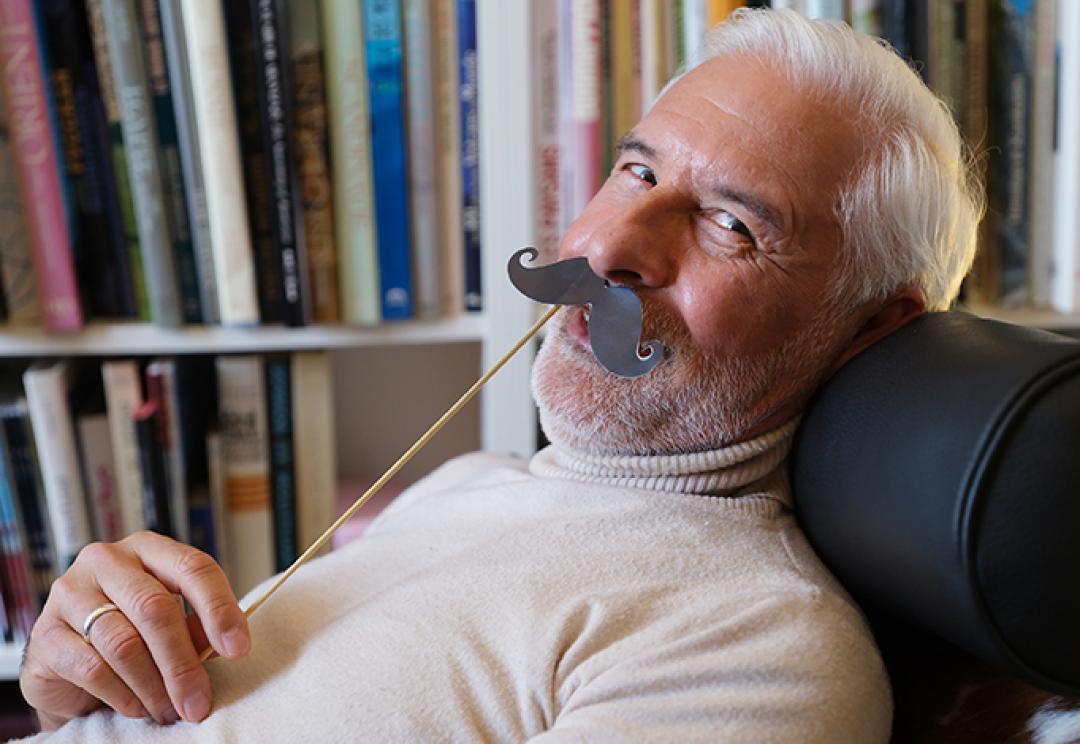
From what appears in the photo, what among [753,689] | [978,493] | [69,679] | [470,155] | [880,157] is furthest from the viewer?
[470,155]

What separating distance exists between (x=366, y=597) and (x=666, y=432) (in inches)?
12.3

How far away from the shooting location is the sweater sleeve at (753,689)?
2.38ft

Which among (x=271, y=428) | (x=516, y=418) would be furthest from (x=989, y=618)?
(x=271, y=428)

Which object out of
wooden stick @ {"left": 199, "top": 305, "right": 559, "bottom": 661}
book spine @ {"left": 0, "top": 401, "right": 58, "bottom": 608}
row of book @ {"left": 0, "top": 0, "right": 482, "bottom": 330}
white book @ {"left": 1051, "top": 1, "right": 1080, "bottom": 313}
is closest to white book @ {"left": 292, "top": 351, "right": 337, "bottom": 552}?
row of book @ {"left": 0, "top": 0, "right": 482, "bottom": 330}

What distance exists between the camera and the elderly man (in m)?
0.78

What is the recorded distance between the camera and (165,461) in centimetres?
141

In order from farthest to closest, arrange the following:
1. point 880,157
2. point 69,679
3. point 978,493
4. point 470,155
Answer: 1. point 470,155
2. point 880,157
3. point 69,679
4. point 978,493

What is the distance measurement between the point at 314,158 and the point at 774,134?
66 centimetres

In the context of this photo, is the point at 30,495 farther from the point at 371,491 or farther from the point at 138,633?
the point at 371,491

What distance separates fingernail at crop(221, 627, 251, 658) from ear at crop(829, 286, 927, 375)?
0.58 meters

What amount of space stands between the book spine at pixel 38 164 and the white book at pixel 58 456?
8 cm

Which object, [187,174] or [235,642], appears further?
[187,174]

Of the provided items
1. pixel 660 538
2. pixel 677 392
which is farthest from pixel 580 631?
pixel 677 392

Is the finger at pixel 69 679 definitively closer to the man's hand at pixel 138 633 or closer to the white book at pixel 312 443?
the man's hand at pixel 138 633
